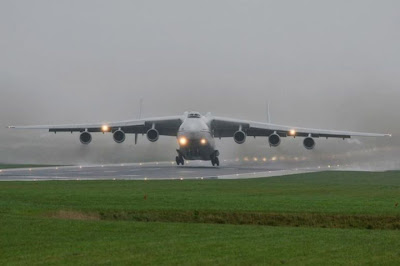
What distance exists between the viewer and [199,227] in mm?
17172

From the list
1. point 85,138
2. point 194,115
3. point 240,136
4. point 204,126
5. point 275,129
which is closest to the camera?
point 204,126

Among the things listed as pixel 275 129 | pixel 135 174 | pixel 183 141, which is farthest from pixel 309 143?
pixel 135 174

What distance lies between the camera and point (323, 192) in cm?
2872

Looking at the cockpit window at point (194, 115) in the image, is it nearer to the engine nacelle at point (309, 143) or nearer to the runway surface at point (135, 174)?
the runway surface at point (135, 174)

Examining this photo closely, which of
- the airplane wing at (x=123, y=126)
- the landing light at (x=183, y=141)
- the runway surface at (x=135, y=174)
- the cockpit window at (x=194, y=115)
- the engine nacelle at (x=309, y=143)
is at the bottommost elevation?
the runway surface at (x=135, y=174)

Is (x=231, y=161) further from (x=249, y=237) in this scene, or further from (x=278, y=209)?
(x=249, y=237)

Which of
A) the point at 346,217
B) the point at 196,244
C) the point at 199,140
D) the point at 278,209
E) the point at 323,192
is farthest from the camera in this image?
the point at 199,140

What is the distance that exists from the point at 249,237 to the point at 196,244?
1.79 meters

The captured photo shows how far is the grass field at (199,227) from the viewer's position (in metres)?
12.8

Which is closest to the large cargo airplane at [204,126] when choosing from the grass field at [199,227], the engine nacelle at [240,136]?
the engine nacelle at [240,136]

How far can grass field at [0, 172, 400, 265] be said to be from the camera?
1277 cm

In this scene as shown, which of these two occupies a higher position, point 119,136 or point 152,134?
point 152,134

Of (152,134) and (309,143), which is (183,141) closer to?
(152,134)

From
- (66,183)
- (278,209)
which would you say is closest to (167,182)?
(66,183)
